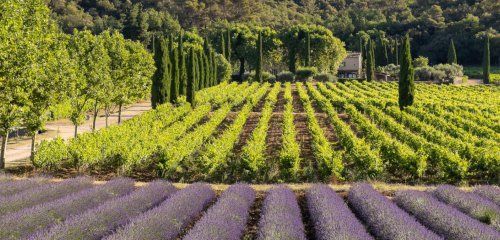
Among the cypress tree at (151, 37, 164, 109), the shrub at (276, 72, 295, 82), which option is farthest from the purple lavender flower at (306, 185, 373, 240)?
the shrub at (276, 72, 295, 82)

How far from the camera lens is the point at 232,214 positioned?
30.2 ft

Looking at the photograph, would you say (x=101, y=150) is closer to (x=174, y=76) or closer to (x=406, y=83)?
(x=174, y=76)

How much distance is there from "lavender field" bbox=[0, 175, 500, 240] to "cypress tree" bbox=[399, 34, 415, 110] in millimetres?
25243

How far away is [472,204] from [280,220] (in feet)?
15.0

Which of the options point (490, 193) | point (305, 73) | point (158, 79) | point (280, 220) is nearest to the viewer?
point (280, 220)

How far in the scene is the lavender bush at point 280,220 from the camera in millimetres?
7521

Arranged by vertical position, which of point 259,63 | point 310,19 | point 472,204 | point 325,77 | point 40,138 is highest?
point 310,19

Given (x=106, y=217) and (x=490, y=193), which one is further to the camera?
(x=490, y=193)

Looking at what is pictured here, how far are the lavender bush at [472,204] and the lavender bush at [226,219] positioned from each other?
460cm

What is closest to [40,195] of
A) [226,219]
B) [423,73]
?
[226,219]

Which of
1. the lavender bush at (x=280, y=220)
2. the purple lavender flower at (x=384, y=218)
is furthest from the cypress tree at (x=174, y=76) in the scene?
the purple lavender flower at (x=384, y=218)

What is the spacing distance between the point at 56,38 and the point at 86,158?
969 cm

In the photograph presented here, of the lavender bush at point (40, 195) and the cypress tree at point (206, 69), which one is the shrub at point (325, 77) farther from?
the lavender bush at point (40, 195)

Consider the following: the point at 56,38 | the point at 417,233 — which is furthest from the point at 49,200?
the point at 56,38
